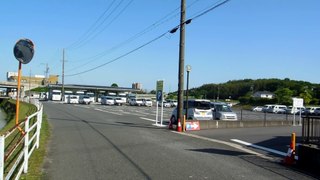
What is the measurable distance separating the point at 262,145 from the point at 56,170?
9.93m

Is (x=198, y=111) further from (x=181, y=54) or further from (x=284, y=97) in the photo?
(x=284, y=97)

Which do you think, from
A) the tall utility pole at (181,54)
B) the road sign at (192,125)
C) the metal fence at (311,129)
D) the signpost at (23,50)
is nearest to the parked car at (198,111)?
the road sign at (192,125)

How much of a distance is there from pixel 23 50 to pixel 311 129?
9.09 m

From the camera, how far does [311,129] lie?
12.4m

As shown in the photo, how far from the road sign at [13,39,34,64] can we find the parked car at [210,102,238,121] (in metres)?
19.7

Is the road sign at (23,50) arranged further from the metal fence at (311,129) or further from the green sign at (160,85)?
the green sign at (160,85)

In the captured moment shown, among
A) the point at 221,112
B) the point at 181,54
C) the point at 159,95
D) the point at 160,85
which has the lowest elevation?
the point at 221,112

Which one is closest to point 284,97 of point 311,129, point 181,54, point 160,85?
point 160,85

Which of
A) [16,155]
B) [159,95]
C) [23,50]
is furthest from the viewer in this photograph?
[159,95]

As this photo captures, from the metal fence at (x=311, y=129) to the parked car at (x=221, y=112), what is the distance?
17.2 metres

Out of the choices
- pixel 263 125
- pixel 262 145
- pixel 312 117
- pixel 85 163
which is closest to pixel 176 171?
pixel 85 163

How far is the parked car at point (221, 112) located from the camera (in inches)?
1171

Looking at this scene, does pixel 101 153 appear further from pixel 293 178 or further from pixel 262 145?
pixel 262 145

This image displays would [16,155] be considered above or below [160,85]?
below
